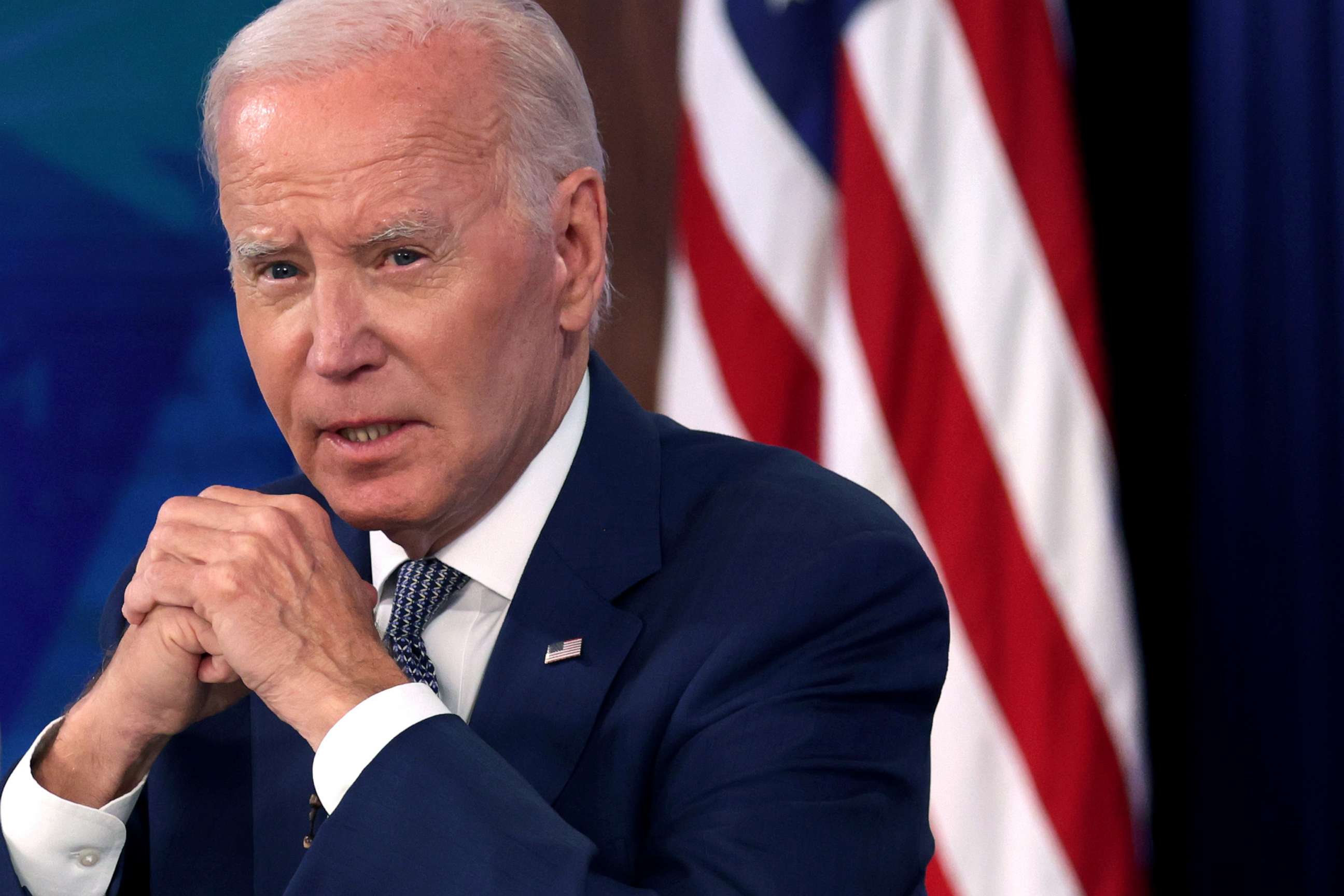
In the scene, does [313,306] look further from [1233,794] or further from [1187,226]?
[1233,794]

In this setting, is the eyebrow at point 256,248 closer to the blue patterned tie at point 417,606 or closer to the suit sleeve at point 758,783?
the blue patterned tie at point 417,606

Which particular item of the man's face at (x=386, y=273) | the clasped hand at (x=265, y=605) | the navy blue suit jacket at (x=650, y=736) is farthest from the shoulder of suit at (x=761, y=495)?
the clasped hand at (x=265, y=605)

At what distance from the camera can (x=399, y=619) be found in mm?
1460

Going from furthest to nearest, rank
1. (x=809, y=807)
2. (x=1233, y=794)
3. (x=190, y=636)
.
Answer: (x=1233, y=794) < (x=190, y=636) < (x=809, y=807)

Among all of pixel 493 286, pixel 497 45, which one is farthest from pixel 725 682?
pixel 497 45

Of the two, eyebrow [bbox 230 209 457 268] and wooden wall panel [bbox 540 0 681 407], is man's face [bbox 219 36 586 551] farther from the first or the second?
wooden wall panel [bbox 540 0 681 407]

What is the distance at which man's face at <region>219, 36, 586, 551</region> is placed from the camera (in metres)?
1.31

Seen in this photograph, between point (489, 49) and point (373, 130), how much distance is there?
5.9 inches

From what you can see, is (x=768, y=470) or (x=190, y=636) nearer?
(x=190, y=636)

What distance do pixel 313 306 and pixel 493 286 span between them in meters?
0.17

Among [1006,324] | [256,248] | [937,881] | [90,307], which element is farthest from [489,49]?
[937,881]

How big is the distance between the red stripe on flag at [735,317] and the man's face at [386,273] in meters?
1.11

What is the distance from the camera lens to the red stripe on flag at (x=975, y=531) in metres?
2.33

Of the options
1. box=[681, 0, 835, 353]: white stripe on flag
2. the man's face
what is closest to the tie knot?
the man's face
